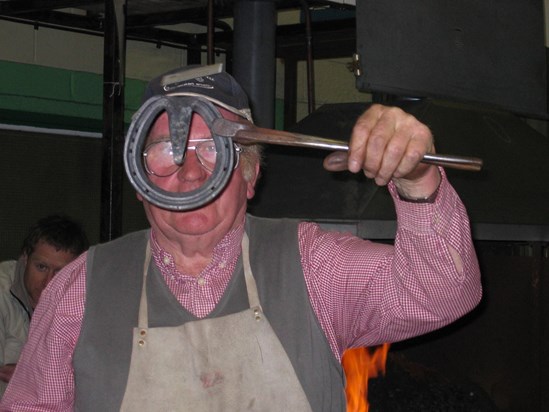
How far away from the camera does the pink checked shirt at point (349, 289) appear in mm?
1166

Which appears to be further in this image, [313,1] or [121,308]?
[313,1]

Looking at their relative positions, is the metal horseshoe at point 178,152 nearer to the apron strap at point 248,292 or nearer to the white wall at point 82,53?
the apron strap at point 248,292

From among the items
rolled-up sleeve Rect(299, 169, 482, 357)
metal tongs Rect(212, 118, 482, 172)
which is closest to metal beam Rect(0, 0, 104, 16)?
rolled-up sleeve Rect(299, 169, 482, 357)

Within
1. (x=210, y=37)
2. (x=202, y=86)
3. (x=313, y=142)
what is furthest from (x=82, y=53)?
(x=313, y=142)

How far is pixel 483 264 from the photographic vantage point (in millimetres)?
2814

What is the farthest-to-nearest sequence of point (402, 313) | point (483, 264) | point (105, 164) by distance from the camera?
1. point (483, 264)
2. point (105, 164)
3. point (402, 313)

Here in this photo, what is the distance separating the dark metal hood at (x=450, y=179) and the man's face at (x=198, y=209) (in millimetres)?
939

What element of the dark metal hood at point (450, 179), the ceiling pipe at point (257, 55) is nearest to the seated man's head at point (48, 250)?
the dark metal hood at point (450, 179)

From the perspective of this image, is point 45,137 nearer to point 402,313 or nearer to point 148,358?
point 148,358

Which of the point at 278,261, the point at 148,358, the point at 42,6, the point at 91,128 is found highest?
the point at 42,6

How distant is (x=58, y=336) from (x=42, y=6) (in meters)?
1.64

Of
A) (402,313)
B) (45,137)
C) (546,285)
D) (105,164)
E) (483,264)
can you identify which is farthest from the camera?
(45,137)

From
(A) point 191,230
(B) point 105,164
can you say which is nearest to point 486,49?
(B) point 105,164

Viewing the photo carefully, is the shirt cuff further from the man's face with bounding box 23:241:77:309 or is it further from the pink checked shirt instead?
the man's face with bounding box 23:241:77:309
